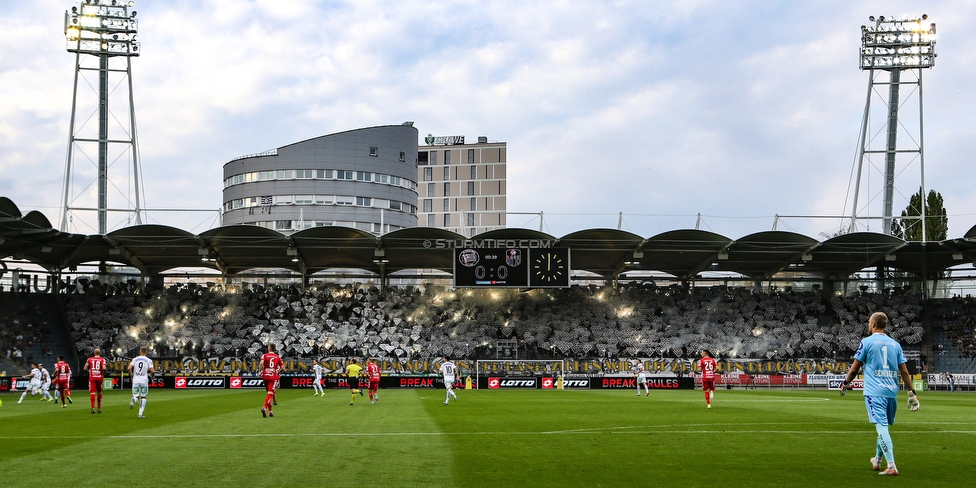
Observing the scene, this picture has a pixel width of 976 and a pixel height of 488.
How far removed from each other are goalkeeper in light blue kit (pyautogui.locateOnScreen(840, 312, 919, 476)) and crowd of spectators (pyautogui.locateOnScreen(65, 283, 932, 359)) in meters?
46.0

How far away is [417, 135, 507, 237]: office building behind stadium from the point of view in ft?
417

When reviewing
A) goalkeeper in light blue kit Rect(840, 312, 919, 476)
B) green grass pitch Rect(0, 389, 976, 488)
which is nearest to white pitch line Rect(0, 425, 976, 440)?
green grass pitch Rect(0, 389, 976, 488)

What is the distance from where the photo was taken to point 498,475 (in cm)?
1093

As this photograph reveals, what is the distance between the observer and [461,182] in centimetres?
12825

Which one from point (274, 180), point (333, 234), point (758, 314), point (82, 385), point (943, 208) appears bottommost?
point (82, 385)

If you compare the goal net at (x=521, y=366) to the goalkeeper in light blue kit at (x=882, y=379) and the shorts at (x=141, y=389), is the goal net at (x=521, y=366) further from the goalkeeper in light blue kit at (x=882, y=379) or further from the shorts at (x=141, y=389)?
the goalkeeper in light blue kit at (x=882, y=379)

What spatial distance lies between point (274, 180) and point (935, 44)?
76.0 metres

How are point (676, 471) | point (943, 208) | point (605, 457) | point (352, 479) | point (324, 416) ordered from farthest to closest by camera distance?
point (943, 208) → point (324, 416) → point (605, 457) → point (676, 471) → point (352, 479)

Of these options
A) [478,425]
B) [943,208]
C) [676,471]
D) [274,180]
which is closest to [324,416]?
[478,425]

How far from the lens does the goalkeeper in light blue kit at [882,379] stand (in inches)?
417

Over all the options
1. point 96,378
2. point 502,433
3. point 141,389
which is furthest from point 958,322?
point 96,378

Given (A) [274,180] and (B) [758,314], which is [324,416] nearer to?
(B) [758,314]

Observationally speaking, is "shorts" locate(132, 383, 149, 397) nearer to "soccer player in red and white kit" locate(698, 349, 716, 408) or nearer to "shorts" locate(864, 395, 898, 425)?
"soccer player in red and white kit" locate(698, 349, 716, 408)

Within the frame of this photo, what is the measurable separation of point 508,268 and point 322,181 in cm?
5982
